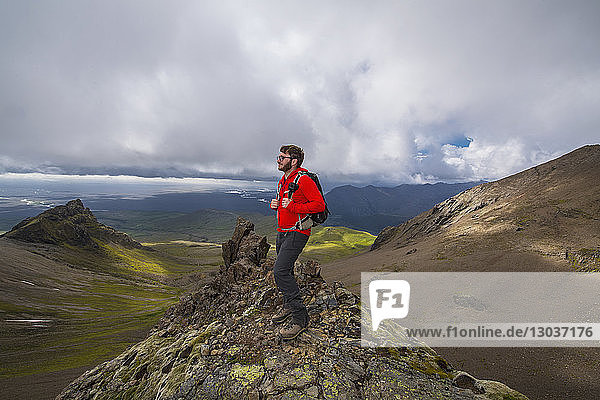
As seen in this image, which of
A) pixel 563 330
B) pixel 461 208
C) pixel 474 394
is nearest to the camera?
pixel 474 394

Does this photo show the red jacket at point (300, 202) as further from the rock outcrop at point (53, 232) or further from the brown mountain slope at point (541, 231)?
the rock outcrop at point (53, 232)

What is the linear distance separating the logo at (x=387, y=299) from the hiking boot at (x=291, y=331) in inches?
131

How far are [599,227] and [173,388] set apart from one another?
71.7m

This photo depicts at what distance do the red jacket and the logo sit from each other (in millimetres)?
4716

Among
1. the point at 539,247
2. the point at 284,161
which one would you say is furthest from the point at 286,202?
the point at 539,247

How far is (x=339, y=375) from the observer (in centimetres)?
772

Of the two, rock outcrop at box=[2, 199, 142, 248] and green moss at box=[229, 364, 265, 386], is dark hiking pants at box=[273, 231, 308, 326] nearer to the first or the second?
green moss at box=[229, 364, 265, 386]

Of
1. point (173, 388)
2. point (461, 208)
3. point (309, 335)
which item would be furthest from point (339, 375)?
point (461, 208)

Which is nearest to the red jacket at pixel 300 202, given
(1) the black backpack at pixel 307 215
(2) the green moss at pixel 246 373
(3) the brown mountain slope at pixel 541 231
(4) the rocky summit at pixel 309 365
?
(1) the black backpack at pixel 307 215

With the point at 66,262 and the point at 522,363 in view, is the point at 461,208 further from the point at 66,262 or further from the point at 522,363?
the point at 66,262

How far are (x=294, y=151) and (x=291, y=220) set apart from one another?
94.8 inches

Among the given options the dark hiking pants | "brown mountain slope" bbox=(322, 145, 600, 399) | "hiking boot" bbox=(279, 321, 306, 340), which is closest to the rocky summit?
"hiking boot" bbox=(279, 321, 306, 340)

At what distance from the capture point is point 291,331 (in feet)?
28.4

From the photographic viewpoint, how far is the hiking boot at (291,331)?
28.3 ft
